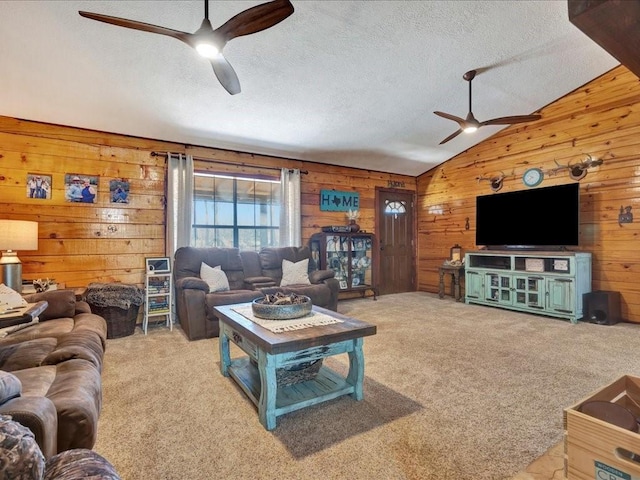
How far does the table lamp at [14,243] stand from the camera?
2.98 m

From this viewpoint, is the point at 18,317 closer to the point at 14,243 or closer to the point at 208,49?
the point at 14,243

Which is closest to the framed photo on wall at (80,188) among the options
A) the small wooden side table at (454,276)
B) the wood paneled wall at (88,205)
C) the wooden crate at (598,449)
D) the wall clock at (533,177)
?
the wood paneled wall at (88,205)

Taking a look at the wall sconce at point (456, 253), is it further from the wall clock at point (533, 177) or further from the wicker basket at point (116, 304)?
the wicker basket at point (116, 304)

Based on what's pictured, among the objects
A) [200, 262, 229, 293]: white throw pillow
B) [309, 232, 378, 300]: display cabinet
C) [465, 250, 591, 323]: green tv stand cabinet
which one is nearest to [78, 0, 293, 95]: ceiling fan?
[200, 262, 229, 293]: white throw pillow

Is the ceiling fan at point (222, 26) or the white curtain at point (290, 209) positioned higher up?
the ceiling fan at point (222, 26)

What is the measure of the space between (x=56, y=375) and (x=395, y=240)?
566cm

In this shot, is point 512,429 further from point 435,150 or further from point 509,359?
point 435,150

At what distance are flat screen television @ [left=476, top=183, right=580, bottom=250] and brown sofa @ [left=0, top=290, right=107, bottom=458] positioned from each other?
5178 millimetres

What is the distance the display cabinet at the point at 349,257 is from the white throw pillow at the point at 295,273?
0.59m

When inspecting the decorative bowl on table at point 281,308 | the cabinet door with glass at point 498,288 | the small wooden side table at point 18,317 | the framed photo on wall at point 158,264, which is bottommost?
the cabinet door with glass at point 498,288

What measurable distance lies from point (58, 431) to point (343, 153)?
16.2ft

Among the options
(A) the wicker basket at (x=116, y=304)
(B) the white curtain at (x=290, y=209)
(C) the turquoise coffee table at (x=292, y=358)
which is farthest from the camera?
(B) the white curtain at (x=290, y=209)

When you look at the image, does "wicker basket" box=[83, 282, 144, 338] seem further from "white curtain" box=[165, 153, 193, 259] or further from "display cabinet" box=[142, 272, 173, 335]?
"white curtain" box=[165, 153, 193, 259]

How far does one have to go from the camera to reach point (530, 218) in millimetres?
4746
